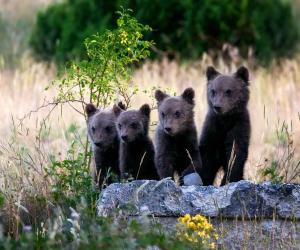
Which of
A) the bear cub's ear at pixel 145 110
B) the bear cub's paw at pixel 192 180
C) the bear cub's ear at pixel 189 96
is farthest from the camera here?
the bear cub's ear at pixel 145 110

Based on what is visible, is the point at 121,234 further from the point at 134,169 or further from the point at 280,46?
the point at 280,46

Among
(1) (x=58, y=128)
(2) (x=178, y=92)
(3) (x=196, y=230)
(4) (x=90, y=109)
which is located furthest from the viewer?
(2) (x=178, y=92)

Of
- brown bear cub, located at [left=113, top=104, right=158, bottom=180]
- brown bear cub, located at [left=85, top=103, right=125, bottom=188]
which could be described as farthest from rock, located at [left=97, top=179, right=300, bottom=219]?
brown bear cub, located at [left=85, top=103, right=125, bottom=188]

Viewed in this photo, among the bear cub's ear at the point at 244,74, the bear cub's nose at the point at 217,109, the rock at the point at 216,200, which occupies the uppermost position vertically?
the bear cub's ear at the point at 244,74

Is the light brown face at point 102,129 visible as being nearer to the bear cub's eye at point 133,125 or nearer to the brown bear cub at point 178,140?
the bear cub's eye at point 133,125

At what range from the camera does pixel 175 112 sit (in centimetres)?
854

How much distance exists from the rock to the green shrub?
37.1 feet

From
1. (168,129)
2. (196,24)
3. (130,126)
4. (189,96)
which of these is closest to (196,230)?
(168,129)

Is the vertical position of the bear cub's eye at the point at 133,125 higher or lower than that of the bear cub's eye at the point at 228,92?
lower

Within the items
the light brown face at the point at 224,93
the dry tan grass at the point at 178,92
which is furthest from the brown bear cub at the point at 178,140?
the dry tan grass at the point at 178,92

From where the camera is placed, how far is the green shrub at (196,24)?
18.9m

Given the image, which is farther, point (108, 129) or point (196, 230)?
point (108, 129)

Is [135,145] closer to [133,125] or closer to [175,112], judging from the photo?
[133,125]

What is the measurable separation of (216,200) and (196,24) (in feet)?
38.9
